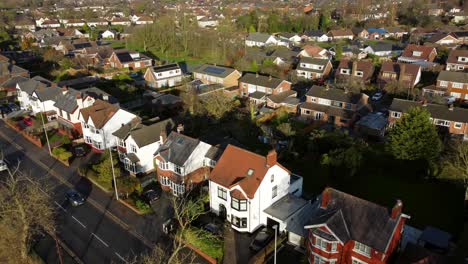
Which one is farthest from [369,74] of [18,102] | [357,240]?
[18,102]

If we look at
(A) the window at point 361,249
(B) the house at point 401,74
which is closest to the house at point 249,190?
(A) the window at point 361,249

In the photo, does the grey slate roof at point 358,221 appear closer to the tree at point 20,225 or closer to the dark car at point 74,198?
the tree at point 20,225

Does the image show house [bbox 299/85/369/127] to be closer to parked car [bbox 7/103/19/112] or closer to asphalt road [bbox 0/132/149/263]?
asphalt road [bbox 0/132/149/263]

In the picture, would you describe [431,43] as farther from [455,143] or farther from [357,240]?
[357,240]

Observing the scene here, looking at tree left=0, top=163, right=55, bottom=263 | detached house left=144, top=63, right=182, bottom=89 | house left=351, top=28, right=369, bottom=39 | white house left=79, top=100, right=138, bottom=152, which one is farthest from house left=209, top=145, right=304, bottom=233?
house left=351, top=28, right=369, bottom=39

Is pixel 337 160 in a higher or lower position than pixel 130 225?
higher
